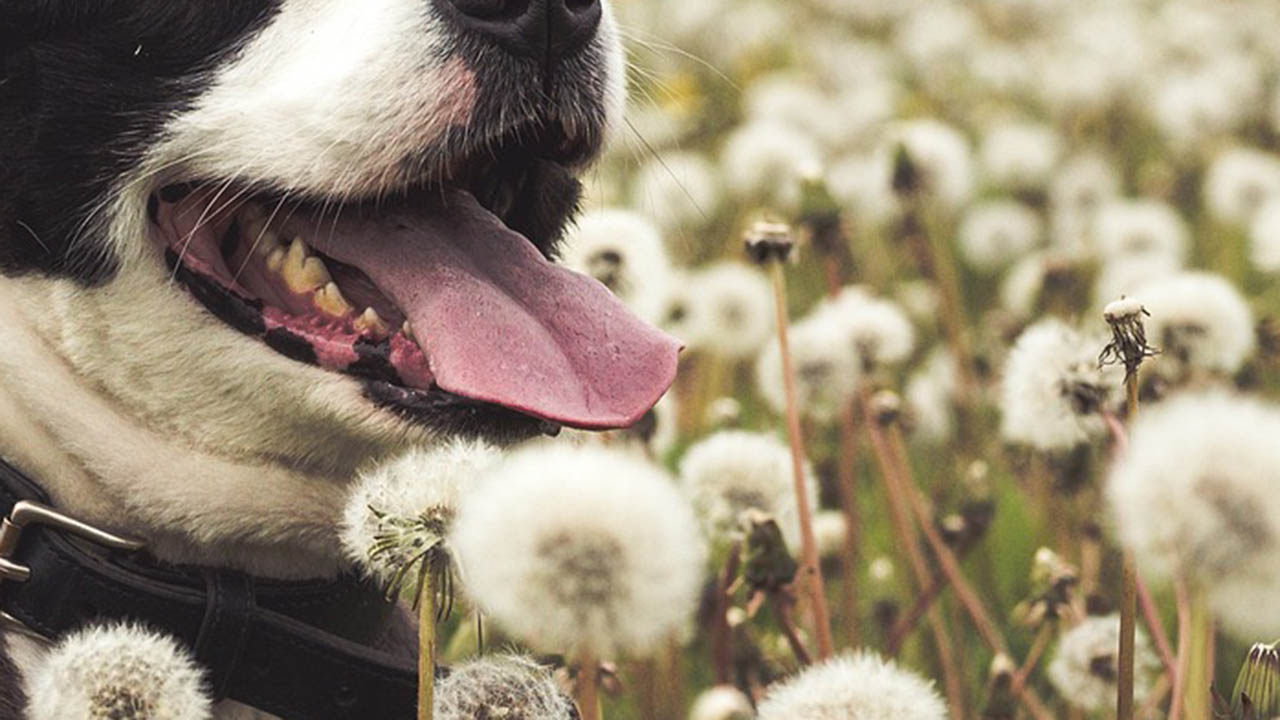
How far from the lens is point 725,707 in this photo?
9.69 ft

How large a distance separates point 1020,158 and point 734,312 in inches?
102

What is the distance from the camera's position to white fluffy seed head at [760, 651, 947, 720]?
222 cm

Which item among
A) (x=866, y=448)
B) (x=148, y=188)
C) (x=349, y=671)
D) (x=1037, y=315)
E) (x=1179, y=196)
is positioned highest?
(x=1179, y=196)

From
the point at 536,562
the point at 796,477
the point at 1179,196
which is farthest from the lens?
the point at 1179,196

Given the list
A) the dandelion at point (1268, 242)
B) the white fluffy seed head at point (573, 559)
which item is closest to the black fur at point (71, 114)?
the white fluffy seed head at point (573, 559)

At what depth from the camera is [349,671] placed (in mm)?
2559

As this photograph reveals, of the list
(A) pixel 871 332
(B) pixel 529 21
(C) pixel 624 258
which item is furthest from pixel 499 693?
(A) pixel 871 332

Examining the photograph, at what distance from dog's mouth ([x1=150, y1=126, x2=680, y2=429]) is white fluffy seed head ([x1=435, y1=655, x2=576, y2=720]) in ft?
1.76

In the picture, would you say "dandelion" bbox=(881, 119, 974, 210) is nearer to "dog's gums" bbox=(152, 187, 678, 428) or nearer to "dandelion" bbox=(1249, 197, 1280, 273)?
"dandelion" bbox=(1249, 197, 1280, 273)

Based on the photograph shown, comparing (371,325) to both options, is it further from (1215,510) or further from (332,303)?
(1215,510)

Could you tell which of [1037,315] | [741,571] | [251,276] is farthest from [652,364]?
[1037,315]

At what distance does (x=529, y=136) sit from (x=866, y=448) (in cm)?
213

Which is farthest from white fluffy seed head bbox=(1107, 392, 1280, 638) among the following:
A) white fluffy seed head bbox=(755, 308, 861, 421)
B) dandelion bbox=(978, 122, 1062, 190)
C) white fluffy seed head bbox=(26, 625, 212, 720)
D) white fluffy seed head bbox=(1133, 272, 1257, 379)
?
dandelion bbox=(978, 122, 1062, 190)

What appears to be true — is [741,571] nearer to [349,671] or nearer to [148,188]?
[349,671]
